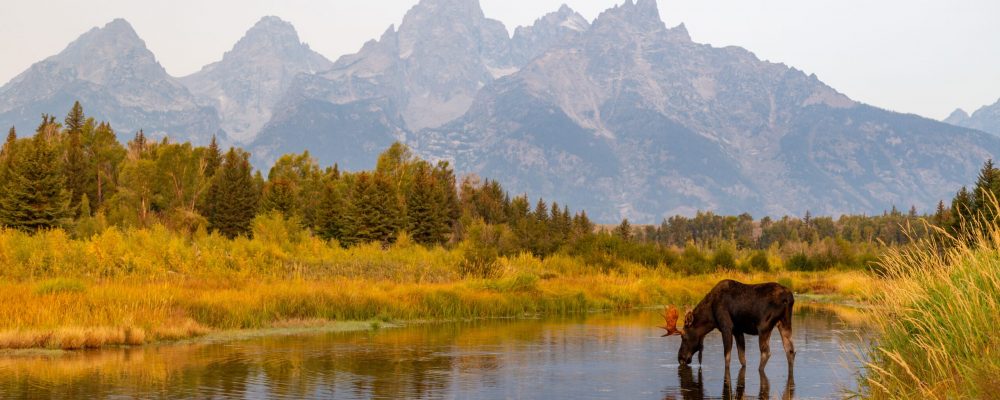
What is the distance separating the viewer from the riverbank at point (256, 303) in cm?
Answer: 2506

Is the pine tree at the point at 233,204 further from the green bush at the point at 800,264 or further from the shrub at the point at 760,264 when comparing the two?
the green bush at the point at 800,264

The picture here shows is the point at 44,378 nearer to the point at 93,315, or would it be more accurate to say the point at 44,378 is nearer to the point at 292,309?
the point at 93,315

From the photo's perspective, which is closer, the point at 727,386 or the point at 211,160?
the point at 727,386

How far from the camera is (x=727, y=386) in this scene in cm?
1912

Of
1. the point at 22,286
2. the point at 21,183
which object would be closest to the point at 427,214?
the point at 21,183

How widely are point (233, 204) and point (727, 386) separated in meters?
82.4

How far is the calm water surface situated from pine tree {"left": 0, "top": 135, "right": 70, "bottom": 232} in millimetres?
45427

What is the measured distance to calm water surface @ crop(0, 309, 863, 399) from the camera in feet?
59.0

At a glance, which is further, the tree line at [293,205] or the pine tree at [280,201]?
the pine tree at [280,201]

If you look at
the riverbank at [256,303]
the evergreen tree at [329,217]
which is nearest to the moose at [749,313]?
the riverbank at [256,303]

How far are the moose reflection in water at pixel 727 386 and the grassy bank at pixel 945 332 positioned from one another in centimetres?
281

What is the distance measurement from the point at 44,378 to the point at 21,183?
52.0 meters

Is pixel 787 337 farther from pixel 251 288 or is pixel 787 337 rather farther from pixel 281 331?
pixel 251 288

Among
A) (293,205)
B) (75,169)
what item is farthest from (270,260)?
(75,169)
